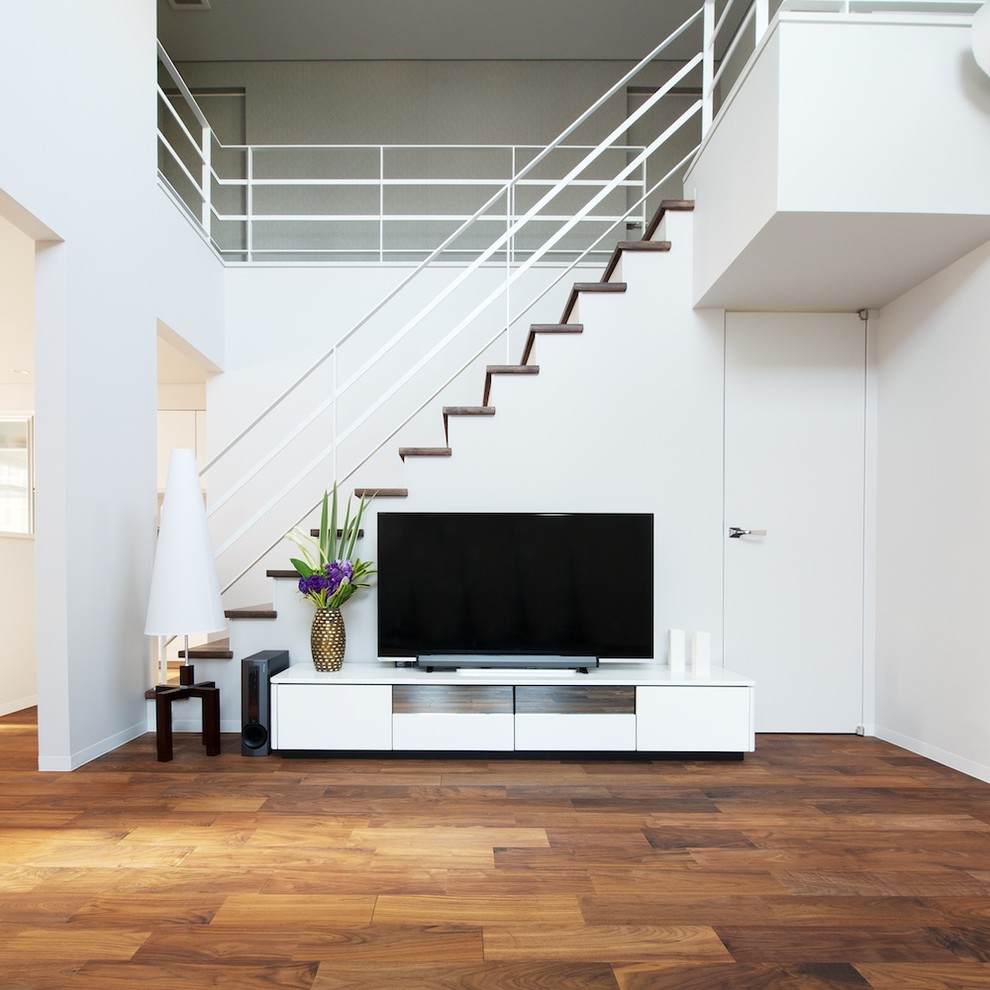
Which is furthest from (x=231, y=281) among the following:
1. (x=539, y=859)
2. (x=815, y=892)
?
(x=815, y=892)

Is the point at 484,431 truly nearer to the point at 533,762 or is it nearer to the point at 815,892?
the point at 533,762

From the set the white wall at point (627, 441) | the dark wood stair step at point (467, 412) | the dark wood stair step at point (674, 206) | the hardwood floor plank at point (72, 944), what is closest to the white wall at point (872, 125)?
the dark wood stair step at point (674, 206)

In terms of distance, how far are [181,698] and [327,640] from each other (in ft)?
2.20

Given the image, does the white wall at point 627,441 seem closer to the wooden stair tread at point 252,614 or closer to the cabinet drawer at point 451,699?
the wooden stair tread at point 252,614

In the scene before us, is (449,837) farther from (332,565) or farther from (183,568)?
(183,568)

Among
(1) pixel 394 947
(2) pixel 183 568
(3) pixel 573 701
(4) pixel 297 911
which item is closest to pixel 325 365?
(2) pixel 183 568

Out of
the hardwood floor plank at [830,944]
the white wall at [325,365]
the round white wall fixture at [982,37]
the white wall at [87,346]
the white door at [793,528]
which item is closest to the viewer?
the hardwood floor plank at [830,944]

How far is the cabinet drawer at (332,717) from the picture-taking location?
343 centimetres

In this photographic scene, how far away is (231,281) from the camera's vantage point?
17.0 feet

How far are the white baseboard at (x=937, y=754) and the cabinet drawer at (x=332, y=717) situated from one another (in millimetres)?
2345

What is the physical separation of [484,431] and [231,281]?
2.34 meters

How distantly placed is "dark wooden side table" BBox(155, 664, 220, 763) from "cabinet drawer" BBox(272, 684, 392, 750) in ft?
0.91

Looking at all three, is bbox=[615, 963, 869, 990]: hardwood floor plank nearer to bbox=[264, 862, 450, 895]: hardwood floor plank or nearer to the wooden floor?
the wooden floor

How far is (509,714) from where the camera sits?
345 cm
